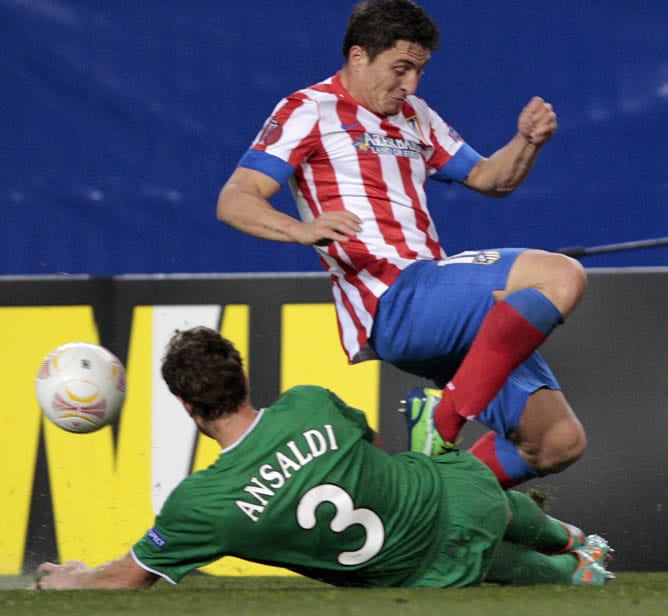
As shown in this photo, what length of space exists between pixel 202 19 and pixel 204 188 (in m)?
0.71

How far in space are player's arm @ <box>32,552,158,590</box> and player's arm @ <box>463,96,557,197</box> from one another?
1578mm

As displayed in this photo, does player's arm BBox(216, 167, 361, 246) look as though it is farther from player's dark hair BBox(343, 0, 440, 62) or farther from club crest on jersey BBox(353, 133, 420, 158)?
player's dark hair BBox(343, 0, 440, 62)

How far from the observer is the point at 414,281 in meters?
3.46

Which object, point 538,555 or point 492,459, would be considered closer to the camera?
point 538,555

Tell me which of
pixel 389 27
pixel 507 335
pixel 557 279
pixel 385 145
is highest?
pixel 389 27

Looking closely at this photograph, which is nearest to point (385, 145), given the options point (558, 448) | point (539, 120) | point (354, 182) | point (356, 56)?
point (354, 182)

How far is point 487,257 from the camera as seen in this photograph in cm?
342

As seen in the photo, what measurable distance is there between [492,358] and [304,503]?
601 millimetres

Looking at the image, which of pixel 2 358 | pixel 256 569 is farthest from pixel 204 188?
pixel 256 569

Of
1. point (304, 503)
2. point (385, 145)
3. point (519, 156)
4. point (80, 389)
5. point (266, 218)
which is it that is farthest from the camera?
point (519, 156)

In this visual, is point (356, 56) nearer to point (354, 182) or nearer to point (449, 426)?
point (354, 182)

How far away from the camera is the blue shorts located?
338 centimetres

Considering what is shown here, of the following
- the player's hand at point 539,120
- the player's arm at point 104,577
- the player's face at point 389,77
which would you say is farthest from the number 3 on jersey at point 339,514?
the player's hand at point 539,120

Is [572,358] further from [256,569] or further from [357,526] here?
[357,526]
